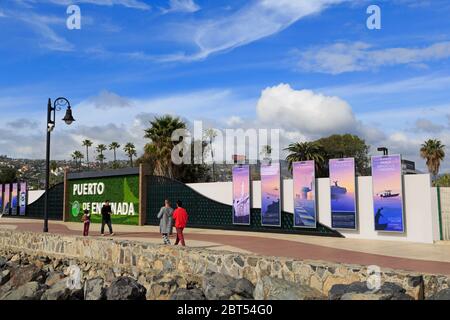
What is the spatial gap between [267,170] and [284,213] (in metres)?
2.14

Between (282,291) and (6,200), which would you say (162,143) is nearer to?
(6,200)

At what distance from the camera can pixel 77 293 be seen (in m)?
9.87

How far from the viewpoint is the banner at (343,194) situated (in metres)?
17.2

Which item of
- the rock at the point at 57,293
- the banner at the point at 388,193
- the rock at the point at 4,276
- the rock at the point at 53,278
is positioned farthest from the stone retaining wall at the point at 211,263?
the banner at the point at 388,193

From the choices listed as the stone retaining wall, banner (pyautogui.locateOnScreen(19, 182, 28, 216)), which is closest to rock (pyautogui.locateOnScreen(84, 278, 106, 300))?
the stone retaining wall

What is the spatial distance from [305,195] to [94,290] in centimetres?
1120

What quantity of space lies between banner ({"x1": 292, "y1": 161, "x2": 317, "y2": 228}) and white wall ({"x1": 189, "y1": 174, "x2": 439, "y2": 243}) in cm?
28

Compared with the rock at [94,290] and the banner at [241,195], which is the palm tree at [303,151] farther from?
the rock at [94,290]

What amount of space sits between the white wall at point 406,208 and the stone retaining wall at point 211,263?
8.69m

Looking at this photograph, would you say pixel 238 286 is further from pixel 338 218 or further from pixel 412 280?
pixel 338 218

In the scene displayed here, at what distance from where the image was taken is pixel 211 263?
10.2m

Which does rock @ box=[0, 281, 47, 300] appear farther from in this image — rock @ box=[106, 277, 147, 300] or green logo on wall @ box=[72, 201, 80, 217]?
green logo on wall @ box=[72, 201, 80, 217]
